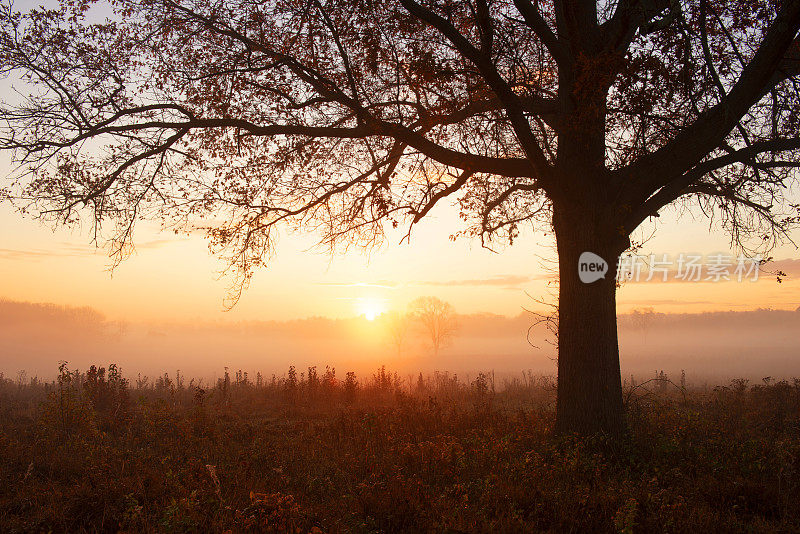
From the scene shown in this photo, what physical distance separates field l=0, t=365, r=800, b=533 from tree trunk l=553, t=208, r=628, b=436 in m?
0.55

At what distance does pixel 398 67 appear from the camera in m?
8.48

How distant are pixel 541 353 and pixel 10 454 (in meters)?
106

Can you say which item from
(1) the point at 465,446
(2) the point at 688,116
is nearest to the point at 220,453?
(1) the point at 465,446

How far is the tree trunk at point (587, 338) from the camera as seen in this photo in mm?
7586

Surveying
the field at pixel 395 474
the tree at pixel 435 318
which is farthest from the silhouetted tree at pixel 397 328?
the field at pixel 395 474

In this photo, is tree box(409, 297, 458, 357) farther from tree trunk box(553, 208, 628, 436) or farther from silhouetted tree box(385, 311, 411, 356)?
tree trunk box(553, 208, 628, 436)

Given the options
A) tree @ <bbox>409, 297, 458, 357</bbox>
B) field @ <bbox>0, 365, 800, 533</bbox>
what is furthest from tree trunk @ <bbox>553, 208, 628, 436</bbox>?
tree @ <bbox>409, 297, 458, 357</bbox>

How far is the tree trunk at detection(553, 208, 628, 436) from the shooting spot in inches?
299

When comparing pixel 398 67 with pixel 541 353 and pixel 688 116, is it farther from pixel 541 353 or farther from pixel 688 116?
pixel 541 353

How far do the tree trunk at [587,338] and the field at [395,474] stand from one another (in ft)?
1.81

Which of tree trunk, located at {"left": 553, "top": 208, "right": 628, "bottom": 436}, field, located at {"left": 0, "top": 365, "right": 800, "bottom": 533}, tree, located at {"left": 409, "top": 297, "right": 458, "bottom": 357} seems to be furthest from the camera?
tree, located at {"left": 409, "top": 297, "right": 458, "bottom": 357}

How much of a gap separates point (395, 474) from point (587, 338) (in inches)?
158

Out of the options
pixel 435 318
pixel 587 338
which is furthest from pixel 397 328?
pixel 587 338

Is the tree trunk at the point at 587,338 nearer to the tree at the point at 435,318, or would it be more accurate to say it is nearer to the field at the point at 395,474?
the field at the point at 395,474
